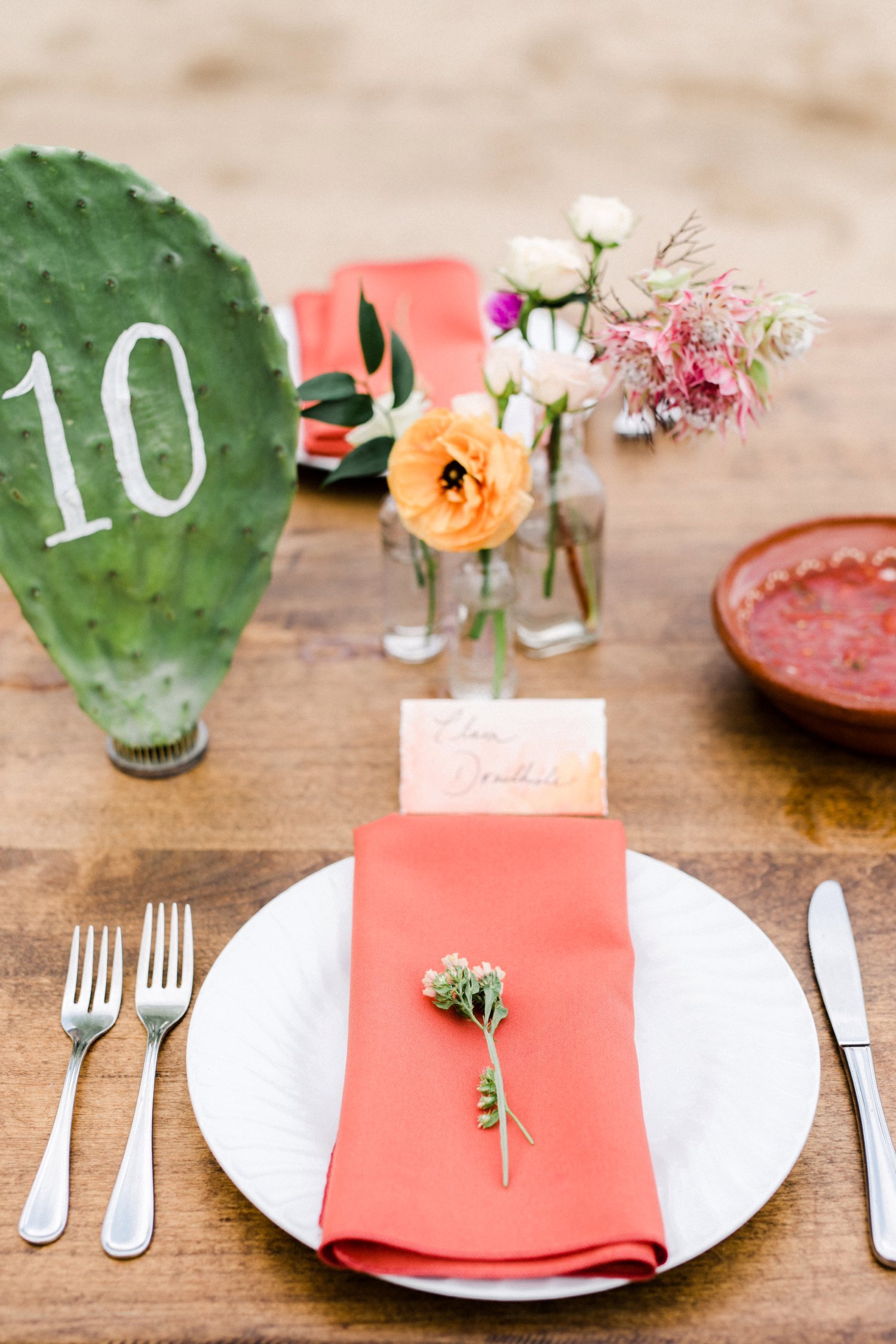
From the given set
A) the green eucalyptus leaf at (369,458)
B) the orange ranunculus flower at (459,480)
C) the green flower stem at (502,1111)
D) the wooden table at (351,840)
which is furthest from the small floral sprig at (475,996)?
the green eucalyptus leaf at (369,458)

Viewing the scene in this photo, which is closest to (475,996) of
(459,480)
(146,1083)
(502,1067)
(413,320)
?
(502,1067)

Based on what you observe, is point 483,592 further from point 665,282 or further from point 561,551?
point 665,282

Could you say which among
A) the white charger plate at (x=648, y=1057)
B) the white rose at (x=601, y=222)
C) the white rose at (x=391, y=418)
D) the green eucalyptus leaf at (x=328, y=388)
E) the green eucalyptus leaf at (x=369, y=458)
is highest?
the white rose at (x=601, y=222)

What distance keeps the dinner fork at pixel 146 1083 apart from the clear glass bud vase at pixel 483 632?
31 centimetres

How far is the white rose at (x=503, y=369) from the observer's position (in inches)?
31.4

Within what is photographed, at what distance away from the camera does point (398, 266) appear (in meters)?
1.39

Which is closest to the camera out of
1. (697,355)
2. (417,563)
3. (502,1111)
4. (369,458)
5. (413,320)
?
(502,1111)

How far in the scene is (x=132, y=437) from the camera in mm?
825

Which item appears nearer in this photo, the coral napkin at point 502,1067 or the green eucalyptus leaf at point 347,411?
the coral napkin at point 502,1067

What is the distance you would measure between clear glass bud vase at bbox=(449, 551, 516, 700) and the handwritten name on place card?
0.16 feet

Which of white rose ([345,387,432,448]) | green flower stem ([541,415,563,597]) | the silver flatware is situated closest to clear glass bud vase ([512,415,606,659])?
green flower stem ([541,415,563,597])

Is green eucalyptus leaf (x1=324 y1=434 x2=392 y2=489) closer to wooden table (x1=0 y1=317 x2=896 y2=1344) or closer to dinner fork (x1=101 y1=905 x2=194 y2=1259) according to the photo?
wooden table (x1=0 y1=317 x2=896 y2=1344)

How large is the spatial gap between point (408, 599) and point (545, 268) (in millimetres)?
331

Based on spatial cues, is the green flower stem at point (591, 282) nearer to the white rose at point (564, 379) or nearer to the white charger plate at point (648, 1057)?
the white rose at point (564, 379)
